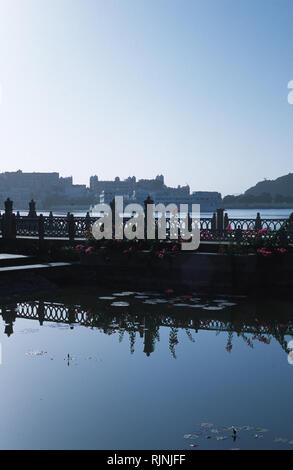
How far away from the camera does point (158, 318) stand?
43.1ft

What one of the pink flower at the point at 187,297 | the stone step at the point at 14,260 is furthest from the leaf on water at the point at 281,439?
the stone step at the point at 14,260

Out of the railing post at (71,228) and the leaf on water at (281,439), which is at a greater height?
the railing post at (71,228)

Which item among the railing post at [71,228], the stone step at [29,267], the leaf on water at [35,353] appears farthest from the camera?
the railing post at [71,228]

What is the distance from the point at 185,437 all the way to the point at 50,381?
8.61 ft

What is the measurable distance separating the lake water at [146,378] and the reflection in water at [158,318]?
0.08 ft

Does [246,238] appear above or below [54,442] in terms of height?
above

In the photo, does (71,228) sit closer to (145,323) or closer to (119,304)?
(119,304)

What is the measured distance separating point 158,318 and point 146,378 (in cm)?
492

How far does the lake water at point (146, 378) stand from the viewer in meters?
6.11

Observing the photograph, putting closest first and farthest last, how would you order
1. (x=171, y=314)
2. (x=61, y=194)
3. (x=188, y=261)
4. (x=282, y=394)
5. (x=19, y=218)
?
1. (x=282, y=394)
2. (x=171, y=314)
3. (x=188, y=261)
4. (x=19, y=218)
5. (x=61, y=194)

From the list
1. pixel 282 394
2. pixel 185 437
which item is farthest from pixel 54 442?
pixel 282 394
